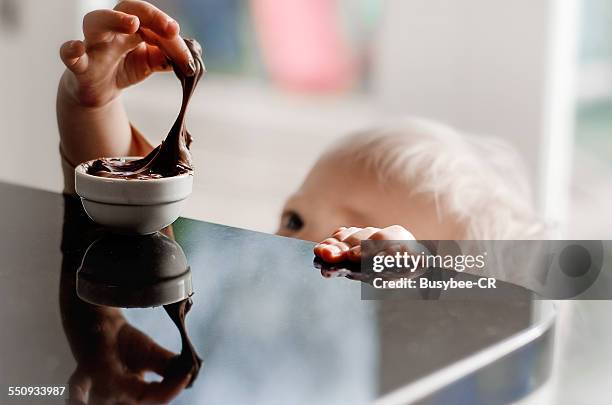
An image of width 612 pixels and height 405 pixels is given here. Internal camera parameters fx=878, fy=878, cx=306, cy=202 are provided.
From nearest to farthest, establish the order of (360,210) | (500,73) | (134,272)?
(134,272) < (360,210) < (500,73)

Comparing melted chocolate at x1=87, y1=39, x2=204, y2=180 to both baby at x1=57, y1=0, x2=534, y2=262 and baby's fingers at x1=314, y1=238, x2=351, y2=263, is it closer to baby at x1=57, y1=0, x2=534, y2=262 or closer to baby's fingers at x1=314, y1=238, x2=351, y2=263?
baby at x1=57, y1=0, x2=534, y2=262

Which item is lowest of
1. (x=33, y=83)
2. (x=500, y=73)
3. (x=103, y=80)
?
(x=33, y=83)

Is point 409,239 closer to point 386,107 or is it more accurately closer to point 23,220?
point 23,220

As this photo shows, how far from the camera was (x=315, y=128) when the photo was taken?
3129 mm

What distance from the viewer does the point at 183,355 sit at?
0.56m

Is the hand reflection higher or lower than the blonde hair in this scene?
higher

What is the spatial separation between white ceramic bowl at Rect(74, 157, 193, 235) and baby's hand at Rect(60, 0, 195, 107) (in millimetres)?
131

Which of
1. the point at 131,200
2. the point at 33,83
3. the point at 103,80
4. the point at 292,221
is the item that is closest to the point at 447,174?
the point at 292,221

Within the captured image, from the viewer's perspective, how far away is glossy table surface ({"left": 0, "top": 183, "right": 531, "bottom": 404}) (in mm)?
523

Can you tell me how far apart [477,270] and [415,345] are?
51 centimetres

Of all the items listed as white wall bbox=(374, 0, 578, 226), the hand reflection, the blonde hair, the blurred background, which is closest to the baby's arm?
the hand reflection

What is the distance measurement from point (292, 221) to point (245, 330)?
0.75 meters

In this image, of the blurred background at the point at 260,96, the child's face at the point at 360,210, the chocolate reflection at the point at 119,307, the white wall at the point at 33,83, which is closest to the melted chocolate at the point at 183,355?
the chocolate reflection at the point at 119,307

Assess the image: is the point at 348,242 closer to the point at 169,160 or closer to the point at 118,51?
the point at 169,160
